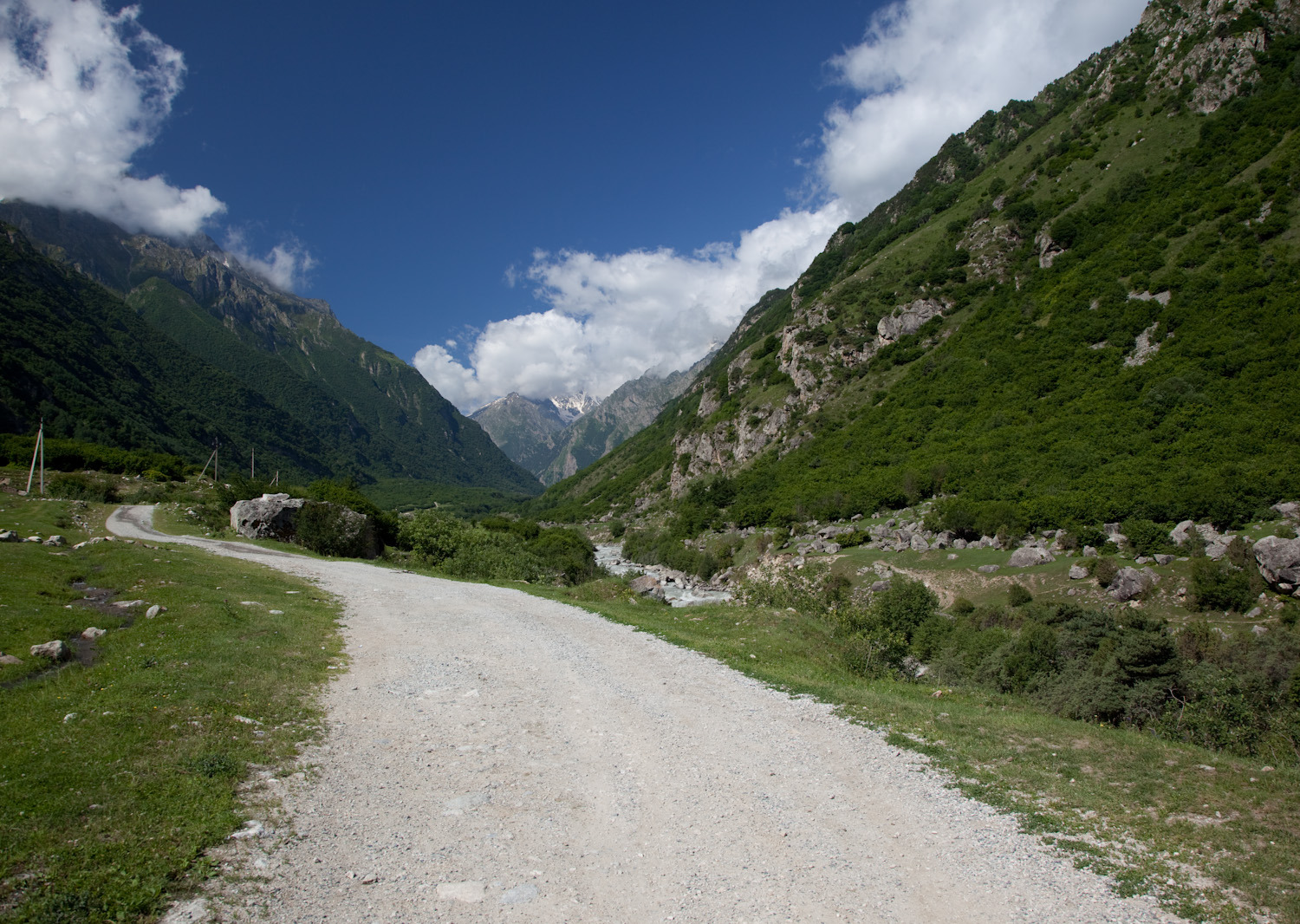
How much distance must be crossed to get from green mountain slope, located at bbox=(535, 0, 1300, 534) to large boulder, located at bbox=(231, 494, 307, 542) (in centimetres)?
5226

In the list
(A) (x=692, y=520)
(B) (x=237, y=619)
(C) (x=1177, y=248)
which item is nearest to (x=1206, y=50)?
(C) (x=1177, y=248)

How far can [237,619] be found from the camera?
12.8 m

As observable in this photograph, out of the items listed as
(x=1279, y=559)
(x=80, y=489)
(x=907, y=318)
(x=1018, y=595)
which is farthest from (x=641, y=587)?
(x=907, y=318)

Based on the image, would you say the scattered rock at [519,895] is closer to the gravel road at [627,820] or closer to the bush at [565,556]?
the gravel road at [627,820]

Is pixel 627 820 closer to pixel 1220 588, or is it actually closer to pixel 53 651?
pixel 53 651

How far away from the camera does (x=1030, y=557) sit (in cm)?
4059

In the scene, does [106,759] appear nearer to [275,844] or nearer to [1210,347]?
[275,844]

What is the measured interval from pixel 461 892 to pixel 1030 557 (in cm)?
4637

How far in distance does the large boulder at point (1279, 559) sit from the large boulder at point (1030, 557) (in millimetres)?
11693

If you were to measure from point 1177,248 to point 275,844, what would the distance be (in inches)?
3127

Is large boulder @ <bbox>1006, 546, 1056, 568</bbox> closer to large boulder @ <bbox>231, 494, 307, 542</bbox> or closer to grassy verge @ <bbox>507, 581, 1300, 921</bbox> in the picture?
grassy verge @ <bbox>507, 581, 1300, 921</bbox>

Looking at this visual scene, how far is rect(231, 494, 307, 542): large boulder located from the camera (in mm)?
35375

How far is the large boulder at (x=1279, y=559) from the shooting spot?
2731 cm

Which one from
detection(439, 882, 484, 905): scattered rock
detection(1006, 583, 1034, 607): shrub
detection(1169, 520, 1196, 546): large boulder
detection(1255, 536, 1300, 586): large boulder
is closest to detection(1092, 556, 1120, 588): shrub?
detection(1169, 520, 1196, 546): large boulder
